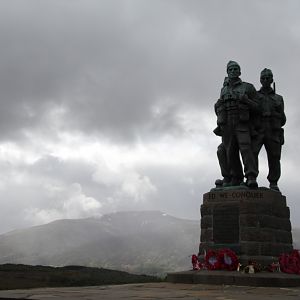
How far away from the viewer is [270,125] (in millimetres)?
15586

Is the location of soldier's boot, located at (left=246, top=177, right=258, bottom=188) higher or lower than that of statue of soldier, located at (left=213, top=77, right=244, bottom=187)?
lower

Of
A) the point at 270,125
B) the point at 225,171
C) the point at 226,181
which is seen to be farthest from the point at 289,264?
the point at 270,125

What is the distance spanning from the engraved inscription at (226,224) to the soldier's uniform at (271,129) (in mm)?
2243

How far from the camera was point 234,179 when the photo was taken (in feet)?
50.4

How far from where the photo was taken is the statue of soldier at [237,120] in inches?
582

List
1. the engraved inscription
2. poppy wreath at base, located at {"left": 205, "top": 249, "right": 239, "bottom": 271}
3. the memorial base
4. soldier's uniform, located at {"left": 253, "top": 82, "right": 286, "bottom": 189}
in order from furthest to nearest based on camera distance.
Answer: soldier's uniform, located at {"left": 253, "top": 82, "right": 286, "bottom": 189}
the engraved inscription
poppy wreath at base, located at {"left": 205, "top": 249, "right": 239, "bottom": 271}
the memorial base

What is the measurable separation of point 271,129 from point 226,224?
3723mm

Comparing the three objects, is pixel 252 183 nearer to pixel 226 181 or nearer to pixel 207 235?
pixel 226 181

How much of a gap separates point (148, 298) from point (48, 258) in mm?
131948

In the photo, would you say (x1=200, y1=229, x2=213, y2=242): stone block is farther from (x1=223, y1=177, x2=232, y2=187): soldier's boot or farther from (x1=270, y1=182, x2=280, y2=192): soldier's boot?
(x1=270, y1=182, x2=280, y2=192): soldier's boot

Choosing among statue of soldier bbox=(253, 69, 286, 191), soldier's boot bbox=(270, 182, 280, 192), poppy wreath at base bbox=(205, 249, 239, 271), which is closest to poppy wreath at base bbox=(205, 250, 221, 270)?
poppy wreath at base bbox=(205, 249, 239, 271)

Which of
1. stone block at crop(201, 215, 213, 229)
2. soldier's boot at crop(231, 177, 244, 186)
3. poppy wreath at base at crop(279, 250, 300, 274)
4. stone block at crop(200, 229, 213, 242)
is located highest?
soldier's boot at crop(231, 177, 244, 186)

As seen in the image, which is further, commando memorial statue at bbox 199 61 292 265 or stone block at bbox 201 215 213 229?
stone block at bbox 201 215 213 229

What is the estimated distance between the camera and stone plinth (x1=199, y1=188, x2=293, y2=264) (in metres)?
13.6
